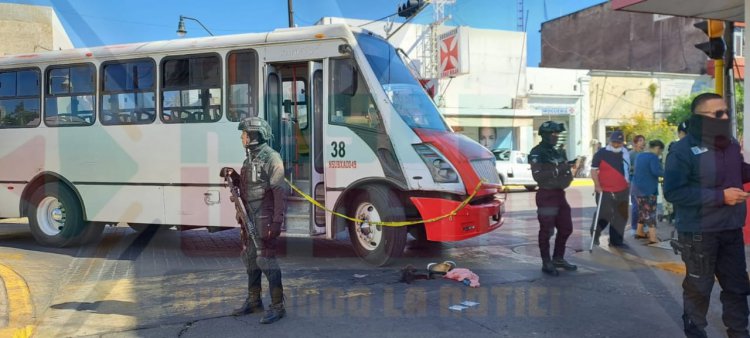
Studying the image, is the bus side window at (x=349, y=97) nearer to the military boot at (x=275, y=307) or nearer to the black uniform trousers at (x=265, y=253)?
→ the black uniform trousers at (x=265, y=253)

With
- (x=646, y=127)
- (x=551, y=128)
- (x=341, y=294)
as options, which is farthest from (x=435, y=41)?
(x=341, y=294)

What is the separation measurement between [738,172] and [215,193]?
599 cm

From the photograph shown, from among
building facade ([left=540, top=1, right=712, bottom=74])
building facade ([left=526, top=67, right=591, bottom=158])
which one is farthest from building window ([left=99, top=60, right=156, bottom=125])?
building facade ([left=540, top=1, right=712, bottom=74])

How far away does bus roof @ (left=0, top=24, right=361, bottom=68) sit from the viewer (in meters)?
7.32

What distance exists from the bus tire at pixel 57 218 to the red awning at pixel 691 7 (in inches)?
334

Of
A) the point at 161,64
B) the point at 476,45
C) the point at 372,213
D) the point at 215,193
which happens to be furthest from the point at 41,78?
the point at 476,45

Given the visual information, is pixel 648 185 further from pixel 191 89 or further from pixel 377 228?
pixel 191 89

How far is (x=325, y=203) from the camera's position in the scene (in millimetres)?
7305

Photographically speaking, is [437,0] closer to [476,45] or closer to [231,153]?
[476,45]

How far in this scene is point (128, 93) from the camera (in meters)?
8.44

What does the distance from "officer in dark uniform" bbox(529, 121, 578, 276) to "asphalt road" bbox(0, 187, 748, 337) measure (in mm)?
446

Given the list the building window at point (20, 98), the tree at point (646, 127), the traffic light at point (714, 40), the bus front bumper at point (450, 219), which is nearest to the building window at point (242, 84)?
the bus front bumper at point (450, 219)

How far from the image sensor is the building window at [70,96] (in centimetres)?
864

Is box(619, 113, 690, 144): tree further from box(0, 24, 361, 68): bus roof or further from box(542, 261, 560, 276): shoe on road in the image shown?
box(0, 24, 361, 68): bus roof
